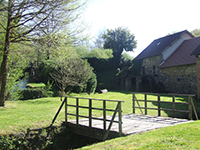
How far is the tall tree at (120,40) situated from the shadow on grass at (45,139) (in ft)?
94.4

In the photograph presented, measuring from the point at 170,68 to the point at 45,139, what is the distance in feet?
59.0

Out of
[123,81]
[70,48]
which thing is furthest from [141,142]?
[123,81]

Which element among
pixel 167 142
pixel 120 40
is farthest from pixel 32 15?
pixel 120 40

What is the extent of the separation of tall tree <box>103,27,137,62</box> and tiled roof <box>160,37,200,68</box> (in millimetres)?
13748

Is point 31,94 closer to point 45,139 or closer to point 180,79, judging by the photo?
point 45,139

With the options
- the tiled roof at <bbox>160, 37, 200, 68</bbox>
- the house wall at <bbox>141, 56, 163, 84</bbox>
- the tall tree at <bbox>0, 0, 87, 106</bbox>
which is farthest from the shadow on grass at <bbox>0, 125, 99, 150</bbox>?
the house wall at <bbox>141, 56, 163, 84</bbox>

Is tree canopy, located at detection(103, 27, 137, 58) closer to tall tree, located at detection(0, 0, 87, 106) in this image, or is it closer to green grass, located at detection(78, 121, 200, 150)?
tall tree, located at detection(0, 0, 87, 106)

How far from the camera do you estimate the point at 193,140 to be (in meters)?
4.08

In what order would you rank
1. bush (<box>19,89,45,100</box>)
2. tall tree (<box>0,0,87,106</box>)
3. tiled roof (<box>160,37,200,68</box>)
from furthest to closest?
tiled roof (<box>160,37,200,68</box>), bush (<box>19,89,45,100</box>), tall tree (<box>0,0,87,106</box>)

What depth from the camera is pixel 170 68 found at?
834 inches

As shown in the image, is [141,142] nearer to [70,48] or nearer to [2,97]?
[70,48]

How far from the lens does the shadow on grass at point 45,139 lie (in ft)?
19.5

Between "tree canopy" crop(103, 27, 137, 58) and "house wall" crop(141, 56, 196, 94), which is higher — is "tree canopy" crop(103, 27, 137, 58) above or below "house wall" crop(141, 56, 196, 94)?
above

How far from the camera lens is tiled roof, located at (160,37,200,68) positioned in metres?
19.0
